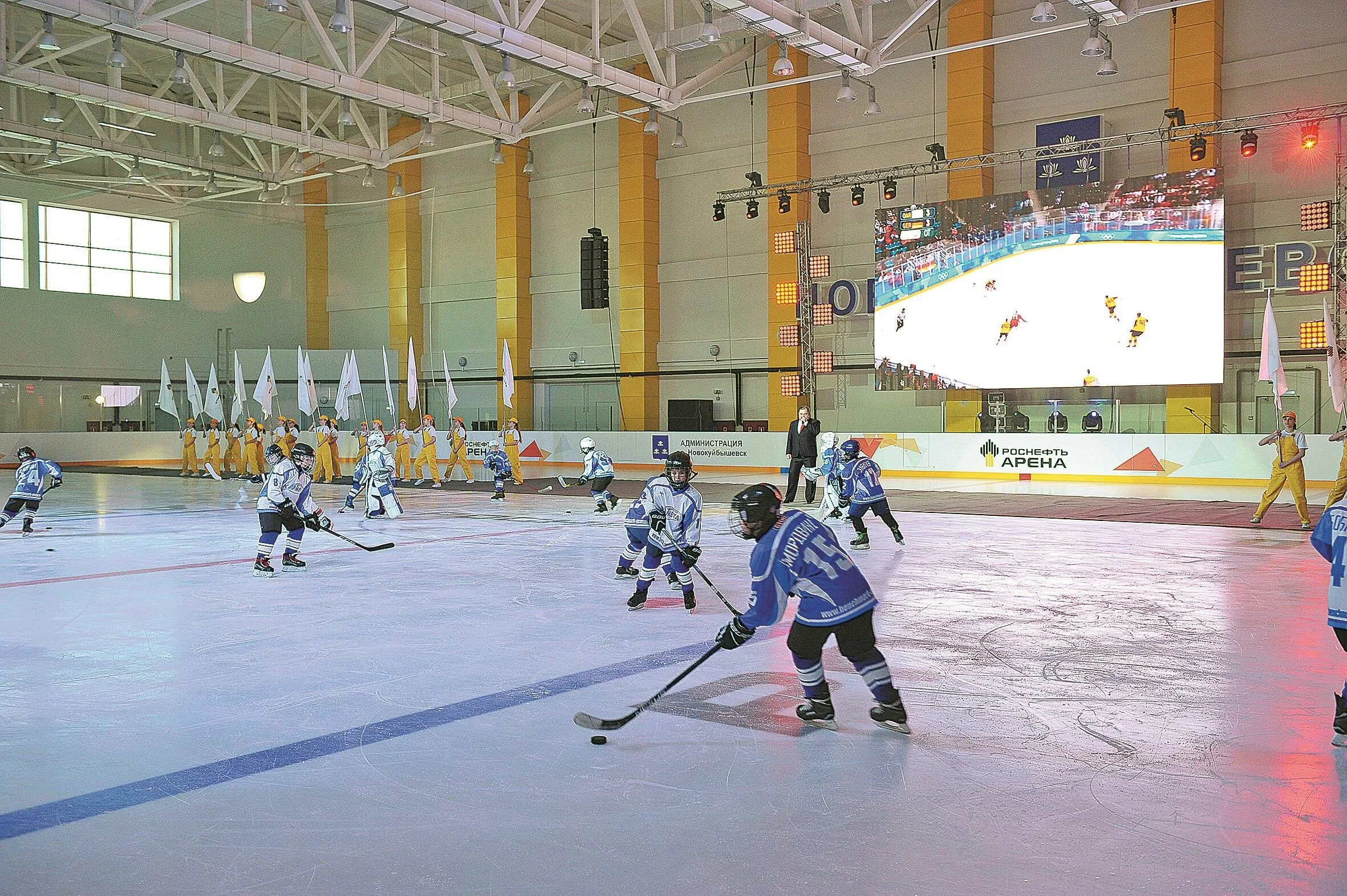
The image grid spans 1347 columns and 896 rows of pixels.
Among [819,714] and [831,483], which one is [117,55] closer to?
[831,483]

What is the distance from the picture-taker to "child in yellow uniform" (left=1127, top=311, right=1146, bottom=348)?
2219 centimetres

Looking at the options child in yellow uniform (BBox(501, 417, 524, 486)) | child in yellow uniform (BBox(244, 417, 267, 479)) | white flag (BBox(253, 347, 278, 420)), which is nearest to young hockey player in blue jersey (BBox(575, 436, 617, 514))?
child in yellow uniform (BBox(501, 417, 524, 486))

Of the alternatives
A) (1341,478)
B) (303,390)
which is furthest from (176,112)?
(1341,478)

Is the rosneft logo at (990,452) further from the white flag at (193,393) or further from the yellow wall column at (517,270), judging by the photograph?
the white flag at (193,393)

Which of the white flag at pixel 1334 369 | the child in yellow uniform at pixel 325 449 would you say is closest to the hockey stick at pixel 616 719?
the white flag at pixel 1334 369

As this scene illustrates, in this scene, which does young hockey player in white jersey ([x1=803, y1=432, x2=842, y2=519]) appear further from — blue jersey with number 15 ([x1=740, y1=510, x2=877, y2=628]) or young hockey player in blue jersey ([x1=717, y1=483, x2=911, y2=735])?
blue jersey with number 15 ([x1=740, y1=510, x2=877, y2=628])

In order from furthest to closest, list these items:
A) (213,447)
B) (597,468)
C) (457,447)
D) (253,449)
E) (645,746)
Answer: (213,447)
(253,449)
(457,447)
(597,468)
(645,746)

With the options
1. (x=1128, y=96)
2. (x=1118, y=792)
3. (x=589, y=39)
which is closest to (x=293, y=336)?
(x=589, y=39)

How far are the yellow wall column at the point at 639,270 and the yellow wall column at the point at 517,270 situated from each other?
12.7ft

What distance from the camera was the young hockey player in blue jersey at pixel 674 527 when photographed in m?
8.25

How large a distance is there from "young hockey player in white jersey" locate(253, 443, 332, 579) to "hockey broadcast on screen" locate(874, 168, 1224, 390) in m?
17.2

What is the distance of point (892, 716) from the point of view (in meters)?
5.08

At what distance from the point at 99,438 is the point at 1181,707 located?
3559 centimetres

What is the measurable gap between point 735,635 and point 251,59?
60.3 ft
